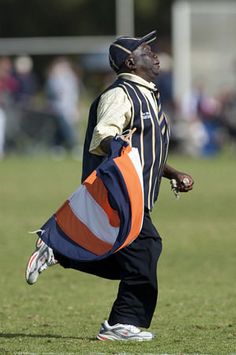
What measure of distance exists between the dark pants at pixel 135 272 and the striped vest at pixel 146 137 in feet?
0.81

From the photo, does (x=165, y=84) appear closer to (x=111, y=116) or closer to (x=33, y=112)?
(x=33, y=112)

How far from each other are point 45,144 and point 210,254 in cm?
1765

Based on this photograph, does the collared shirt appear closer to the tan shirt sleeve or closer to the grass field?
the tan shirt sleeve

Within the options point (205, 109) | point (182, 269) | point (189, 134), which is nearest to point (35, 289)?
point (182, 269)

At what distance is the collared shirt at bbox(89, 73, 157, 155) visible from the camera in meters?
7.40

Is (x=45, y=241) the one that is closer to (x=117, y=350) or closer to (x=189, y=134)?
(x=117, y=350)

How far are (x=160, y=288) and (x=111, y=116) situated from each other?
11.8ft

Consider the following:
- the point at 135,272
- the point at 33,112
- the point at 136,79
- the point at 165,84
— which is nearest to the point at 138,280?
the point at 135,272

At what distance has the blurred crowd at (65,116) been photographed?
2920cm

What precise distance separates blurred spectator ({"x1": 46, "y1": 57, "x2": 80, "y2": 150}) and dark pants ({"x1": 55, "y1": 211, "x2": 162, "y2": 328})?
21734 mm

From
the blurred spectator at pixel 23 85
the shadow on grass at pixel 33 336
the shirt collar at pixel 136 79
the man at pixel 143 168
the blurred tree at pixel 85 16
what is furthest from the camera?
the blurred tree at pixel 85 16

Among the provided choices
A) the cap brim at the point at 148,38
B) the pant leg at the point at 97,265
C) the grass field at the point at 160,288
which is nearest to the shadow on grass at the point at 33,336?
the grass field at the point at 160,288

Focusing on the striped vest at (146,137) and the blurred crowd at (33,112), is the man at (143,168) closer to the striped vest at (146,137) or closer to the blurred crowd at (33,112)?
the striped vest at (146,137)

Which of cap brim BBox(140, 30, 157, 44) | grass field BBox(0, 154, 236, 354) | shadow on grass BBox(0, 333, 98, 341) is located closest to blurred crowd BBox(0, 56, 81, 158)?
grass field BBox(0, 154, 236, 354)
